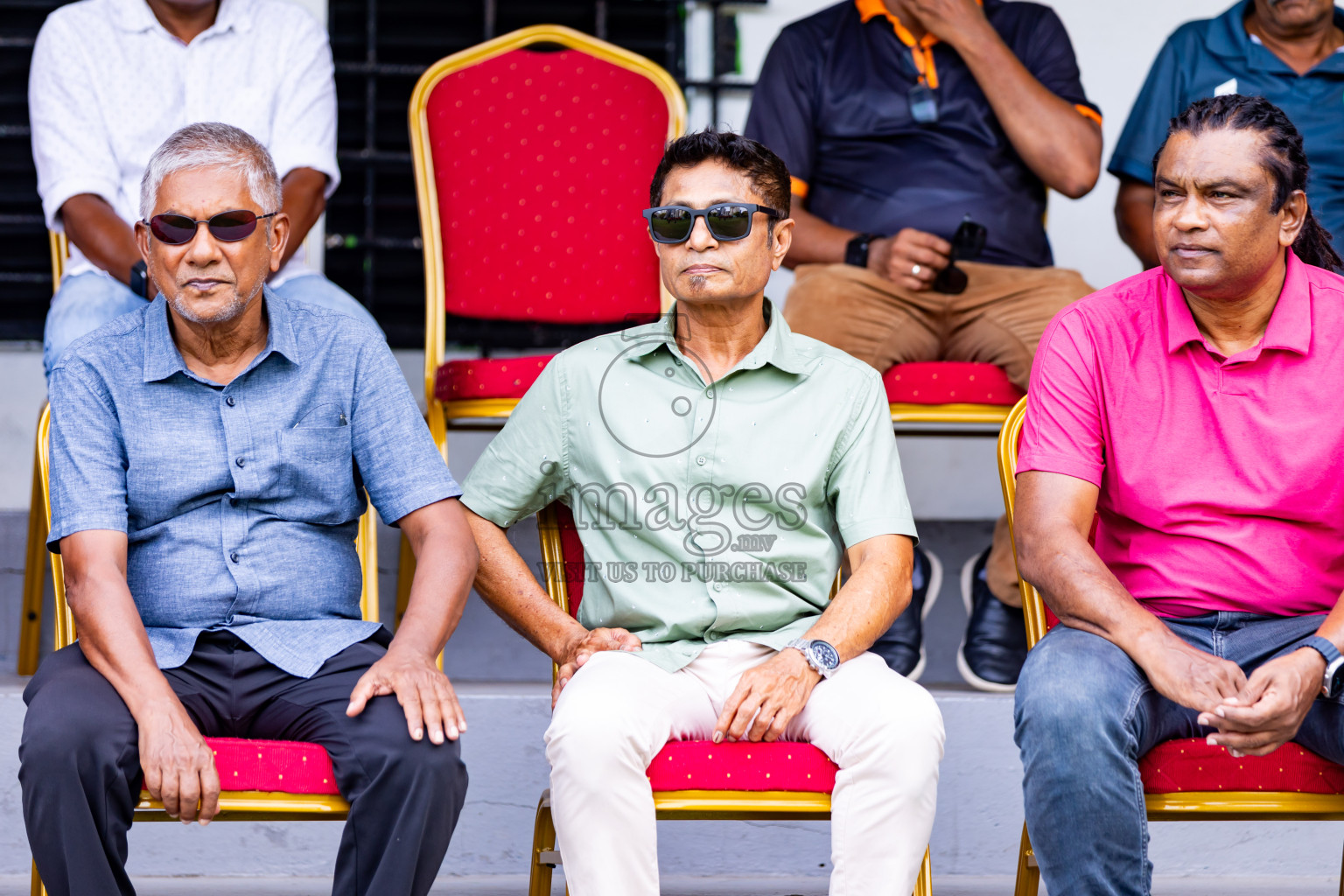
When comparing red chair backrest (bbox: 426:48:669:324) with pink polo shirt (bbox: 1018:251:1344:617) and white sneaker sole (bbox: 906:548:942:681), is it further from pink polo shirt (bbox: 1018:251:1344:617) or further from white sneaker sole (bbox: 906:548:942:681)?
pink polo shirt (bbox: 1018:251:1344:617)

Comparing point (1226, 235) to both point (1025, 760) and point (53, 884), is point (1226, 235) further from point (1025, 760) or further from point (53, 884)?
point (53, 884)

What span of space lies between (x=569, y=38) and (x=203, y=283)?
5.11ft

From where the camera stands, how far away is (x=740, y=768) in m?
1.98

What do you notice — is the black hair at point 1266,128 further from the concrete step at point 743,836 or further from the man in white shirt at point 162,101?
the man in white shirt at point 162,101

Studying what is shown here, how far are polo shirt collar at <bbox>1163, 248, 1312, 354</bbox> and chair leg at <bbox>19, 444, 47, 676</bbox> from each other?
230 cm

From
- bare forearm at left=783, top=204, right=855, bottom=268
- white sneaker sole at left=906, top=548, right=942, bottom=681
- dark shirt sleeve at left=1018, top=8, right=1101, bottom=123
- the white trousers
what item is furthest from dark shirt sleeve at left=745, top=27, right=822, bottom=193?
the white trousers

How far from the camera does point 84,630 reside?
2053 mm

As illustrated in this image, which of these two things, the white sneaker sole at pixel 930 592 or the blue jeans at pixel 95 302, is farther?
the white sneaker sole at pixel 930 592

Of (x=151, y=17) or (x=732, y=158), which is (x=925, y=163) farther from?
(x=151, y=17)

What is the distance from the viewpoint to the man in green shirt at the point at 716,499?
2143 millimetres

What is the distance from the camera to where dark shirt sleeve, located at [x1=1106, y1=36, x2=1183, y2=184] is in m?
3.39

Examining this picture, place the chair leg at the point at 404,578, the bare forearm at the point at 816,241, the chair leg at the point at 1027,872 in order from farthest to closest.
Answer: the bare forearm at the point at 816,241 < the chair leg at the point at 404,578 < the chair leg at the point at 1027,872

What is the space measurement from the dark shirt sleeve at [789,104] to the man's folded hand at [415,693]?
1788 millimetres

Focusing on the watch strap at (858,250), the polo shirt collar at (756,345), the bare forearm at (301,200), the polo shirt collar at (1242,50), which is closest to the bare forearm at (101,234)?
the bare forearm at (301,200)
